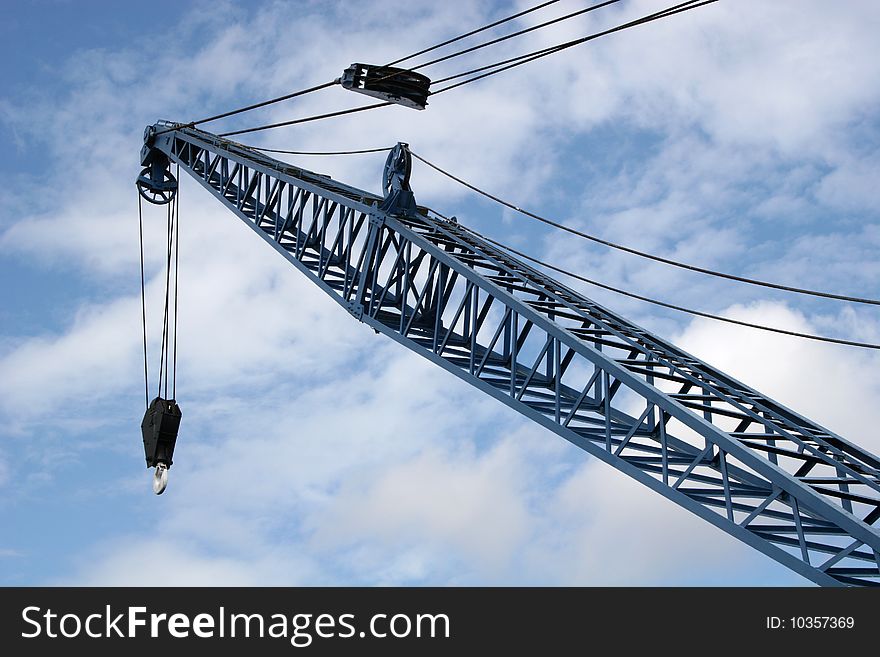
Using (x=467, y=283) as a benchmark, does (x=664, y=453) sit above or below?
below

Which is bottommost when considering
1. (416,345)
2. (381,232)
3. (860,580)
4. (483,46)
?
(860,580)

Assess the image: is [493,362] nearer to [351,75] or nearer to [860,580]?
[351,75]

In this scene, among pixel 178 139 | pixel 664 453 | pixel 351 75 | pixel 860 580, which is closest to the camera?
pixel 860 580

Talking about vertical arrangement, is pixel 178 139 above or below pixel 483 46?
above

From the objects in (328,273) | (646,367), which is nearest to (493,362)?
(646,367)

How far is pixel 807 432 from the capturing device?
2325cm

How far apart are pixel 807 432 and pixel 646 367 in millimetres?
3775

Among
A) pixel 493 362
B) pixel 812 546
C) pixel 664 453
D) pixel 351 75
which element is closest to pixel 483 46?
pixel 351 75

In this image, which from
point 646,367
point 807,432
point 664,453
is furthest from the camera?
point 646,367

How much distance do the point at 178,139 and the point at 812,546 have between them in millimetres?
24615

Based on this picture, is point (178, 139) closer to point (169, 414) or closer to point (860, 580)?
point (169, 414)

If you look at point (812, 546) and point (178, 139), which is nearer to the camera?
point (812, 546)

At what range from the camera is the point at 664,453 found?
2167cm

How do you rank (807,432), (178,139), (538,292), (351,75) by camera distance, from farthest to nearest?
1. (178,139)
2. (351,75)
3. (538,292)
4. (807,432)
